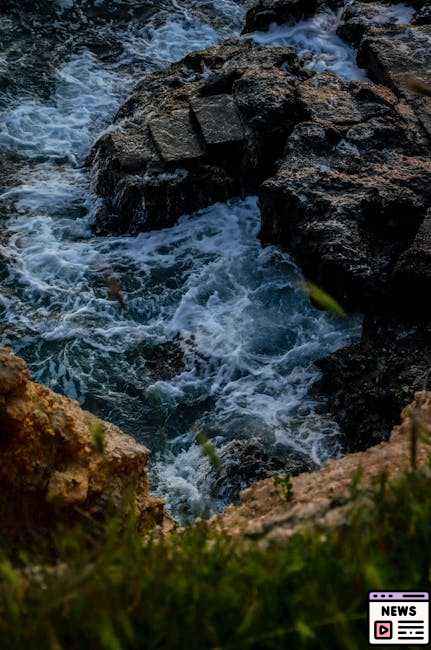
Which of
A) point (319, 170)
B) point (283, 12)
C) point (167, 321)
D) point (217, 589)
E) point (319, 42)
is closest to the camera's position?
point (217, 589)

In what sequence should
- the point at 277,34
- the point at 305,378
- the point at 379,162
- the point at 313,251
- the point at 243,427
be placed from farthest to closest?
the point at 277,34 → the point at 379,162 → the point at 313,251 → the point at 305,378 → the point at 243,427

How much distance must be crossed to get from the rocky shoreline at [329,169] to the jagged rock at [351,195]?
0.05 feet

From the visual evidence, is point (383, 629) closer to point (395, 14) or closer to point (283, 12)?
point (395, 14)

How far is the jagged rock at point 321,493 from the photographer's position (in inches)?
114

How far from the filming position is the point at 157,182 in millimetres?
8414

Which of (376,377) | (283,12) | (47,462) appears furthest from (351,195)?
(283,12)

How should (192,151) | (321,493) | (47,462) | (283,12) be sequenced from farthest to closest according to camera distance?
(283,12) < (192,151) < (47,462) < (321,493)

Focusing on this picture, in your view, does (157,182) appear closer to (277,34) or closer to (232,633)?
(277,34)

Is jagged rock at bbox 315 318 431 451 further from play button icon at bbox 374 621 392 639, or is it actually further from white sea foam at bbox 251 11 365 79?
white sea foam at bbox 251 11 365 79

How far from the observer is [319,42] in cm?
1105

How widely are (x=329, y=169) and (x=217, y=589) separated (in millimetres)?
6288

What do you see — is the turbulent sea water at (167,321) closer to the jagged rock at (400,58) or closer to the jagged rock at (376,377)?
the jagged rock at (376,377)

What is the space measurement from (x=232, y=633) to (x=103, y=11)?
12885mm

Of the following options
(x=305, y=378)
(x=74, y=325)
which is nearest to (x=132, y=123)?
(x=74, y=325)
